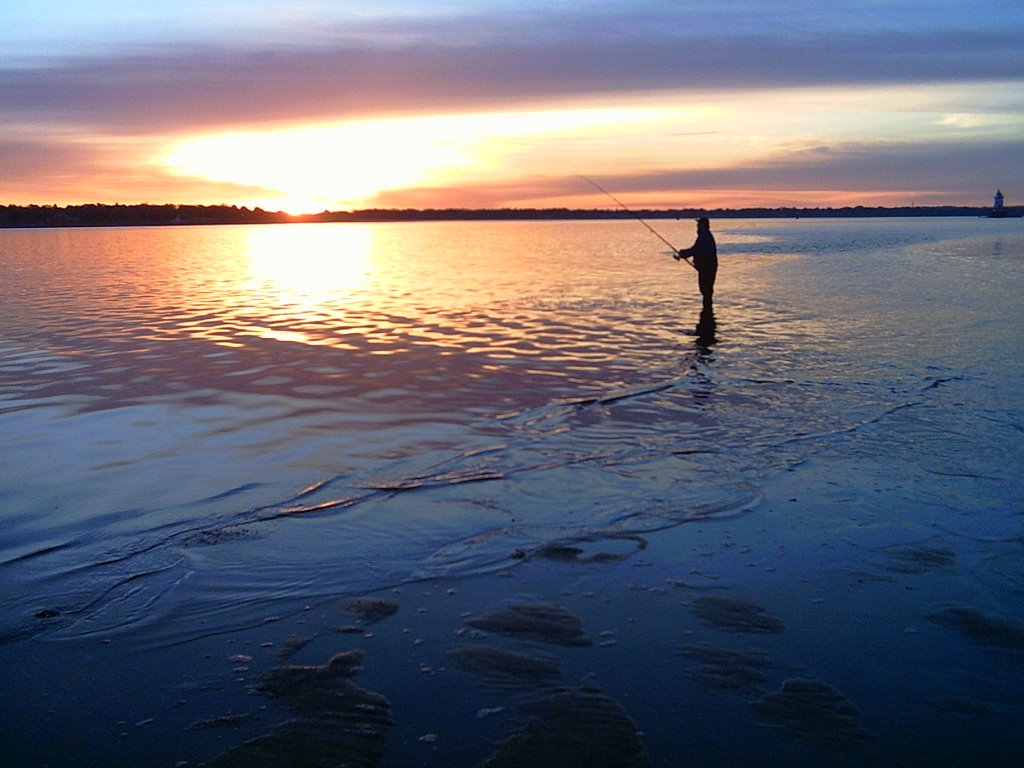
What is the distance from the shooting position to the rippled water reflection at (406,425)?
20.8 feet

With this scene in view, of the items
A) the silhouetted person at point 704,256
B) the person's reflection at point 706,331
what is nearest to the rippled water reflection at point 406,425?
the person's reflection at point 706,331

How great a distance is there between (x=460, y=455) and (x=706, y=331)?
1094 centimetres

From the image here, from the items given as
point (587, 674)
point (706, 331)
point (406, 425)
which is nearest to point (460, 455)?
point (406, 425)

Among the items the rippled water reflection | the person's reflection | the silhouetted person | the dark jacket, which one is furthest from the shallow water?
the dark jacket

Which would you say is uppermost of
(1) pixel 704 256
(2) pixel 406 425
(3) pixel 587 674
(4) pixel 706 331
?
(1) pixel 704 256

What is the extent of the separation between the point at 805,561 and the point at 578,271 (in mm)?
32789

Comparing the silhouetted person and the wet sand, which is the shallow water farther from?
the silhouetted person

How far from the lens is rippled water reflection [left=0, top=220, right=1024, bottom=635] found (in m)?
6.35

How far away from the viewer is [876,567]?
5922 millimetres

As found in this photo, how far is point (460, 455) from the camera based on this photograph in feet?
29.5

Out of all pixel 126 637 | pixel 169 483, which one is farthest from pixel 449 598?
pixel 169 483

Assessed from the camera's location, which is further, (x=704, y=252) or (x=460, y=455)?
(x=704, y=252)

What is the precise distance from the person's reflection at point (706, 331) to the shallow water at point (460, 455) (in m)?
0.16

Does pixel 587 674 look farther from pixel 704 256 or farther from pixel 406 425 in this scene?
pixel 704 256
